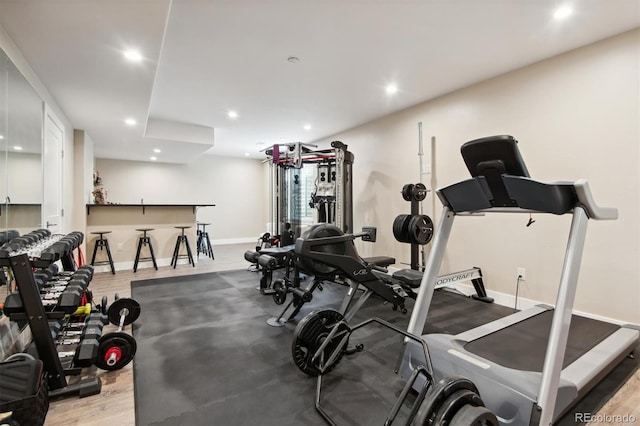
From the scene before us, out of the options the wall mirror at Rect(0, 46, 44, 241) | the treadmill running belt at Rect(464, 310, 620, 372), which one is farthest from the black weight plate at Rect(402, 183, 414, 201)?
the wall mirror at Rect(0, 46, 44, 241)

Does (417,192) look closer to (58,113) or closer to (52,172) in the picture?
(52,172)

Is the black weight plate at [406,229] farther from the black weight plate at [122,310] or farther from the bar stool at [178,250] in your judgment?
the bar stool at [178,250]

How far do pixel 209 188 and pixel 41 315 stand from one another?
7.29 m

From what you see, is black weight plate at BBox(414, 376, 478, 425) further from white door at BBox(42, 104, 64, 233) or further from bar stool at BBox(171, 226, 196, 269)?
Result: bar stool at BBox(171, 226, 196, 269)

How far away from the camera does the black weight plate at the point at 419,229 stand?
347cm

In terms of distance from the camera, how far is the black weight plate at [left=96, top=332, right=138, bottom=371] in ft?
6.51

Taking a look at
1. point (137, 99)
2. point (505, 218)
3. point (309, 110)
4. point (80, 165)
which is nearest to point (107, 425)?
point (137, 99)

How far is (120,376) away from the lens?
1.99m

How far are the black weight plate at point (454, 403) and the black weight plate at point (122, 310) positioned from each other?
2659 mm

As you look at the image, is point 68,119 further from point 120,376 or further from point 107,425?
point 107,425

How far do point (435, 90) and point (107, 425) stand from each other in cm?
447

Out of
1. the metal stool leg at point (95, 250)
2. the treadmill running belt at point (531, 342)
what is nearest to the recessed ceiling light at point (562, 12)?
the treadmill running belt at point (531, 342)

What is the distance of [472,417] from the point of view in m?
1.09

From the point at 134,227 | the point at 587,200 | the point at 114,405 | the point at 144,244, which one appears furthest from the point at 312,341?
the point at 134,227
